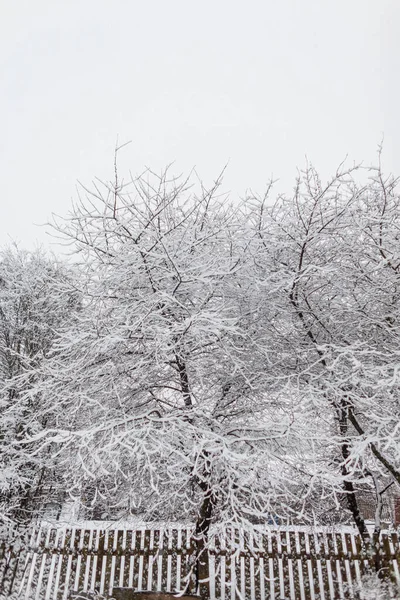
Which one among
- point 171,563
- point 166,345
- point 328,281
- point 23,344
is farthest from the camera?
point 23,344

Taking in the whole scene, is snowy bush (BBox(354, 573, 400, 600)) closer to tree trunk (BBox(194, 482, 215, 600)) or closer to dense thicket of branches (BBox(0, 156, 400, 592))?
dense thicket of branches (BBox(0, 156, 400, 592))

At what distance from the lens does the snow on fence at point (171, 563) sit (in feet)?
21.0

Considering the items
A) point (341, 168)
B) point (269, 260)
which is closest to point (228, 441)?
point (269, 260)

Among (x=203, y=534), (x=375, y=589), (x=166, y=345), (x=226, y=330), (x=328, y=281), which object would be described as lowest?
(x=375, y=589)

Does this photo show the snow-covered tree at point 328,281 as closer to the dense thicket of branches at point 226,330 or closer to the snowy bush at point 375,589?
the dense thicket of branches at point 226,330

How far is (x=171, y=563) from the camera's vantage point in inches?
270

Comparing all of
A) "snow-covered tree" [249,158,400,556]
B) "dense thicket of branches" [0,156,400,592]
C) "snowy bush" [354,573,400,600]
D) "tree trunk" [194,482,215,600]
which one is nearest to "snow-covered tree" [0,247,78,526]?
"dense thicket of branches" [0,156,400,592]

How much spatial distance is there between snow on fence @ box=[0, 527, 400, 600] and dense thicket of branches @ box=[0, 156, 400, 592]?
21.7 inches

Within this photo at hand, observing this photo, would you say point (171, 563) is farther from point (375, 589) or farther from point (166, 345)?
point (166, 345)

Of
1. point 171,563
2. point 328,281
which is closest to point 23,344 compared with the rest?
point 171,563

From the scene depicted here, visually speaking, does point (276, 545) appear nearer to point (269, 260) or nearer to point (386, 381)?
point (386, 381)

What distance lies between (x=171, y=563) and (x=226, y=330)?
413 centimetres

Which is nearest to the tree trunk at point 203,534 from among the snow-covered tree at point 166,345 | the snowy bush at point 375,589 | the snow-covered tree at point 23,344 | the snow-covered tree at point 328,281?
the snow-covered tree at point 166,345

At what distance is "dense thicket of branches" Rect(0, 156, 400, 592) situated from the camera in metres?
5.54
